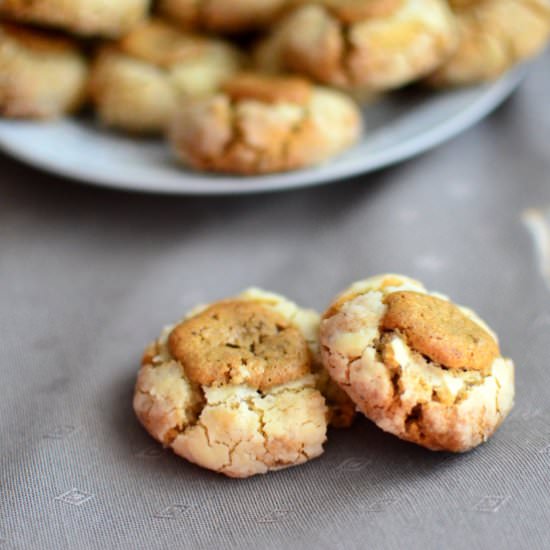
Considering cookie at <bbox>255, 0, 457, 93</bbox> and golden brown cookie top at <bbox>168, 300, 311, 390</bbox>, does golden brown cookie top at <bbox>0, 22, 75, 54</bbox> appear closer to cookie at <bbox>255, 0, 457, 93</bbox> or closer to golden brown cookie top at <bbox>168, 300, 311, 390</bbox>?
cookie at <bbox>255, 0, 457, 93</bbox>

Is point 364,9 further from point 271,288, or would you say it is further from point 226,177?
point 271,288

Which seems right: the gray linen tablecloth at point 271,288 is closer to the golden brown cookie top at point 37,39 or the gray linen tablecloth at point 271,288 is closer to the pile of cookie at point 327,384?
the pile of cookie at point 327,384

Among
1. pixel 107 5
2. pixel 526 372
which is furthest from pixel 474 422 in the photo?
pixel 107 5

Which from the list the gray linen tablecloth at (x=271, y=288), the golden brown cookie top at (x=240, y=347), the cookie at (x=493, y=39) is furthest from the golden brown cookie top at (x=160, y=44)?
the golden brown cookie top at (x=240, y=347)

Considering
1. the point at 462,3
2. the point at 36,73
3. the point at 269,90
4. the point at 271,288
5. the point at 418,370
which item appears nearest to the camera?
the point at 418,370

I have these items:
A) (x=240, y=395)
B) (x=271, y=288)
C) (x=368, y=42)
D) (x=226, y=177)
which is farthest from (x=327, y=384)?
(x=368, y=42)

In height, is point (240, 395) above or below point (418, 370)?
below

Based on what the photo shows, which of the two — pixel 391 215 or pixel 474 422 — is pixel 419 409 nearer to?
pixel 474 422
